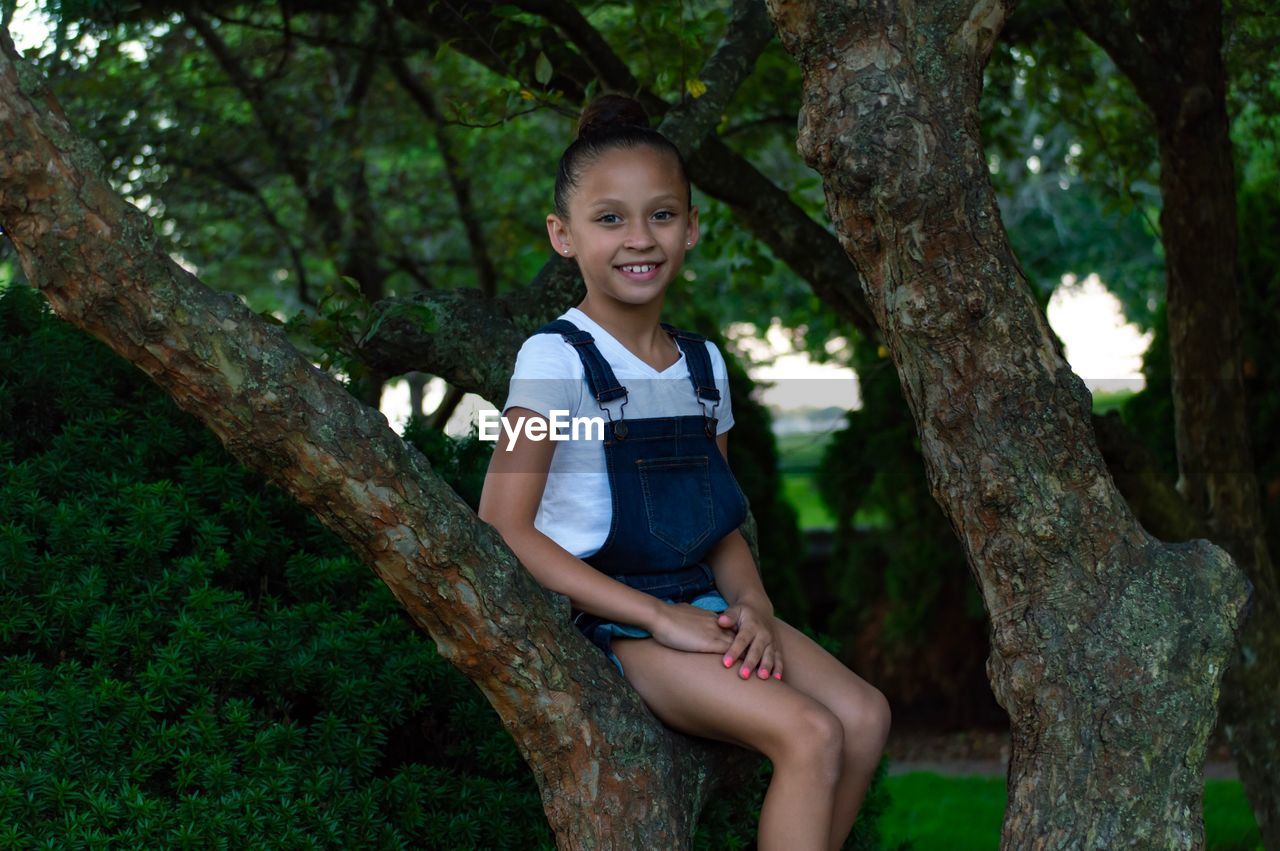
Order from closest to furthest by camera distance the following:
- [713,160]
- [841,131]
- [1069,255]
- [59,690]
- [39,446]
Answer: [841,131], [59,690], [39,446], [713,160], [1069,255]

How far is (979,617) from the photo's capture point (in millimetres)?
7188

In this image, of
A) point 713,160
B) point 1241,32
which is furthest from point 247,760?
point 1241,32

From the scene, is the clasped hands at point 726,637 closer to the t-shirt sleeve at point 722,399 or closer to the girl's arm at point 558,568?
the girl's arm at point 558,568

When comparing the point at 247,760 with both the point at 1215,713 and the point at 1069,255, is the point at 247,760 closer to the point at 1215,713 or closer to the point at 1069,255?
the point at 1215,713

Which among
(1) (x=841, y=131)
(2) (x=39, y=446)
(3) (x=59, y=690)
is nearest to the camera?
(1) (x=841, y=131)

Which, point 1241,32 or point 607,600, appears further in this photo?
point 1241,32

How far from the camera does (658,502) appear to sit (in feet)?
7.66

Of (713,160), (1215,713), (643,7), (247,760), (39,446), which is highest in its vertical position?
(643,7)

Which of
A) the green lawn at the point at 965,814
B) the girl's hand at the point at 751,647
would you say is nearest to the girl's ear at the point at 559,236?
the girl's hand at the point at 751,647

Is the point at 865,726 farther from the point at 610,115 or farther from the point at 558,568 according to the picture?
the point at 610,115

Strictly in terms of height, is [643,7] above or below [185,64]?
below

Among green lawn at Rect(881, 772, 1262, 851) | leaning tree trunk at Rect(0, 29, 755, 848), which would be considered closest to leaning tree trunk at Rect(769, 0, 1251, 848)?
leaning tree trunk at Rect(0, 29, 755, 848)

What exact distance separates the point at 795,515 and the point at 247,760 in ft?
17.5

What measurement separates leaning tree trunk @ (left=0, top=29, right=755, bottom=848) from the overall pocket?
366 mm
